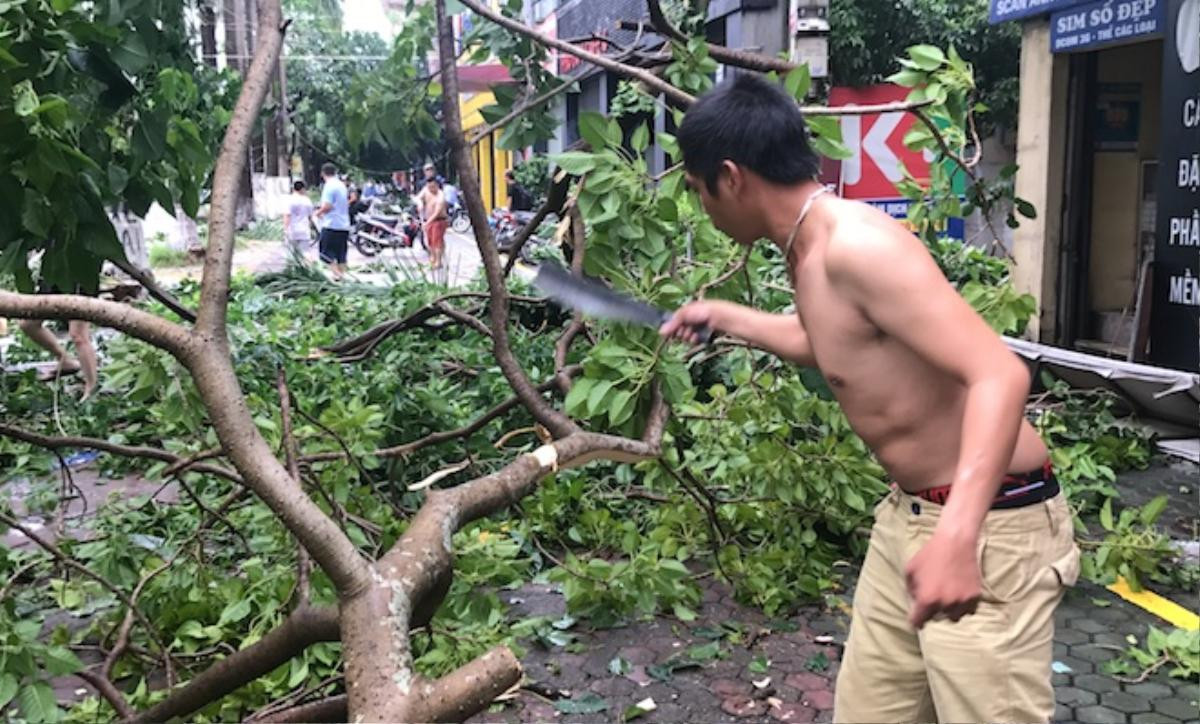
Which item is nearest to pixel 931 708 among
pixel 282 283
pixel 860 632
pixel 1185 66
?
pixel 860 632

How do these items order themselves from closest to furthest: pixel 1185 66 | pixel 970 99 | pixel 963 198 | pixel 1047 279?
1. pixel 970 99
2. pixel 963 198
3. pixel 1185 66
4. pixel 1047 279

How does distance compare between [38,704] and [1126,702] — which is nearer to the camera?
[38,704]

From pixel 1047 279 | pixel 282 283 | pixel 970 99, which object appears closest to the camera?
pixel 970 99

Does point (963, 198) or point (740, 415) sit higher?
point (963, 198)

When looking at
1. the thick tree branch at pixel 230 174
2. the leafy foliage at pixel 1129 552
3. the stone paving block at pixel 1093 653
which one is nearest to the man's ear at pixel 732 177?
the thick tree branch at pixel 230 174

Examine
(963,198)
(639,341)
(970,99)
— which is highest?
(970,99)

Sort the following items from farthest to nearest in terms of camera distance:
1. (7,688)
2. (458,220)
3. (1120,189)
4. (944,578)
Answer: (458,220) → (1120,189) → (7,688) → (944,578)

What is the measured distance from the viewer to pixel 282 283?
12102mm

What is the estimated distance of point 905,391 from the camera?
2.15m

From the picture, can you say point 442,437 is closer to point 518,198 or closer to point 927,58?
point 927,58

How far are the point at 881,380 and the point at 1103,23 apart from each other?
769 centimetres

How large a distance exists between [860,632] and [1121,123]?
886 centimetres

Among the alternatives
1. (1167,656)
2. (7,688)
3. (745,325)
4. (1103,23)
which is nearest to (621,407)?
(745,325)

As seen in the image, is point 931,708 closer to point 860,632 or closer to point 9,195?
point 860,632
